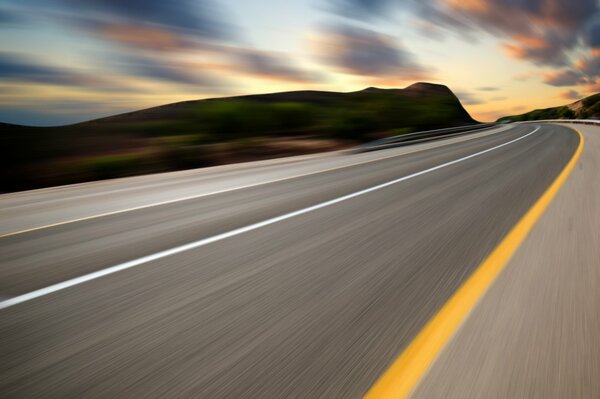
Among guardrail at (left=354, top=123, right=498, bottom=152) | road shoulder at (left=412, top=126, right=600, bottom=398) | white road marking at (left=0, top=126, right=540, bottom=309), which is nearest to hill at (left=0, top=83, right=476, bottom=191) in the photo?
guardrail at (left=354, top=123, right=498, bottom=152)

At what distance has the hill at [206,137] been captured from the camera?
19.8 m

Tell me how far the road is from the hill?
1380cm

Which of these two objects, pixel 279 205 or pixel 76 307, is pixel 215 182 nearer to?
pixel 279 205

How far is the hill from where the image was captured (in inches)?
781

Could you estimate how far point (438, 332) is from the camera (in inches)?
93.4

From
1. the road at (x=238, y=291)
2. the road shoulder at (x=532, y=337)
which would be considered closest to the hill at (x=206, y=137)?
the road at (x=238, y=291)

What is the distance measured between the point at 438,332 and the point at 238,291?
5.41 ft

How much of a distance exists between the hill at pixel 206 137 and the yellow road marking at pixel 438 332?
57.5 ft

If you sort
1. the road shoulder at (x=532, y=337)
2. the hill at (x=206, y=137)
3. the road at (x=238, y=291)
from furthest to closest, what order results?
the hill at (x=206, y=137) → the road at (x=238, y=291) → the road shoulder at (x=532, y=337)

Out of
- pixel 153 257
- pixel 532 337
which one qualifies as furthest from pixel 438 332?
pixel 153 257

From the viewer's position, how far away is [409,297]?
2.89 m

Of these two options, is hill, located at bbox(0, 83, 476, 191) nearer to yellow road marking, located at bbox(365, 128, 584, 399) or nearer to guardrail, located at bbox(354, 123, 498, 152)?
guardrail, located at bbox(354, 123, 498, 152)

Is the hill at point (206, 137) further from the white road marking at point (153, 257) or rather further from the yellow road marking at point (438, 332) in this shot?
the yellow road marking at point (438, 332)

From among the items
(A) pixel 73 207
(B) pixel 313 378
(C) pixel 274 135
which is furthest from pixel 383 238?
(C) pixel 274 135
